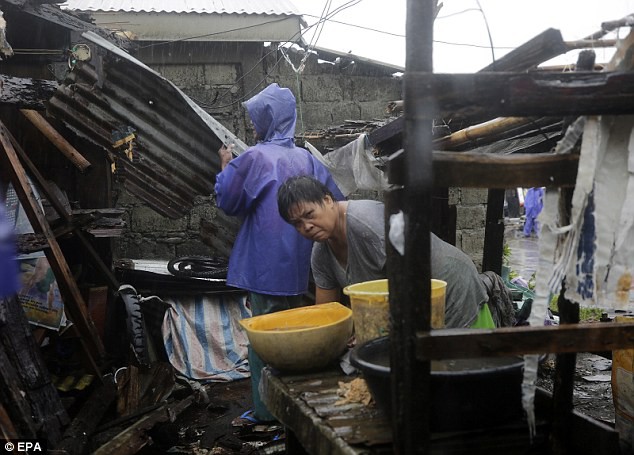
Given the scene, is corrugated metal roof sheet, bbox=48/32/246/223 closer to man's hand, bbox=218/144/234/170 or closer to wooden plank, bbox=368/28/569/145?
man's hand, bbox=218/144/234/170

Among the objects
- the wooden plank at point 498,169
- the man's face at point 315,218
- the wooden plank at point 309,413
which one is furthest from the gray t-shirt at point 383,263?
the wooden plank at point 498,169

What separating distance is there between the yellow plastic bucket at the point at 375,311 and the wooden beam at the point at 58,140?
11.8 ft

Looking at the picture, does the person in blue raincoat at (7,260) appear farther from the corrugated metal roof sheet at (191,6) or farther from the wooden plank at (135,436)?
the corrugated metal roof sheet at (191,6)

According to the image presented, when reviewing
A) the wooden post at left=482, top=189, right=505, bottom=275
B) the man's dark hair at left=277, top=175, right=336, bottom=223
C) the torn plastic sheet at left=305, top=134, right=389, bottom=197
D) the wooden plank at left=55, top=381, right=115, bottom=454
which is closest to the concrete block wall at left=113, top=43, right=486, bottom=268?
the wooden post at left=482, top=189, right=505, bottom=275

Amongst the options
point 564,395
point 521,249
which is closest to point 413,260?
point 564,395

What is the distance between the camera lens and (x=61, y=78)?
563cm

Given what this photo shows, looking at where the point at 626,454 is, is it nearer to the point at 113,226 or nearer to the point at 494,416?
the point at 494,416

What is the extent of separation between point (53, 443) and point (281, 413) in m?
1.93

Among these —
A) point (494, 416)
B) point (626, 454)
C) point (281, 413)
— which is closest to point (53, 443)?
point (281, 413)

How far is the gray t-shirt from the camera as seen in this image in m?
3.55

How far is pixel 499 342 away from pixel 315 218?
174 centimetres

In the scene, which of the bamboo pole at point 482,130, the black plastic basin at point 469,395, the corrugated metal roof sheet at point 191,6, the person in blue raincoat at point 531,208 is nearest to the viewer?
the black plastic basin at point 469,395

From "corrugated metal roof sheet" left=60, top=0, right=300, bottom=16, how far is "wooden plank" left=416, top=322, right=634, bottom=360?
7.68 metres

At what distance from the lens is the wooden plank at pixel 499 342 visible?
2051 millimetres
